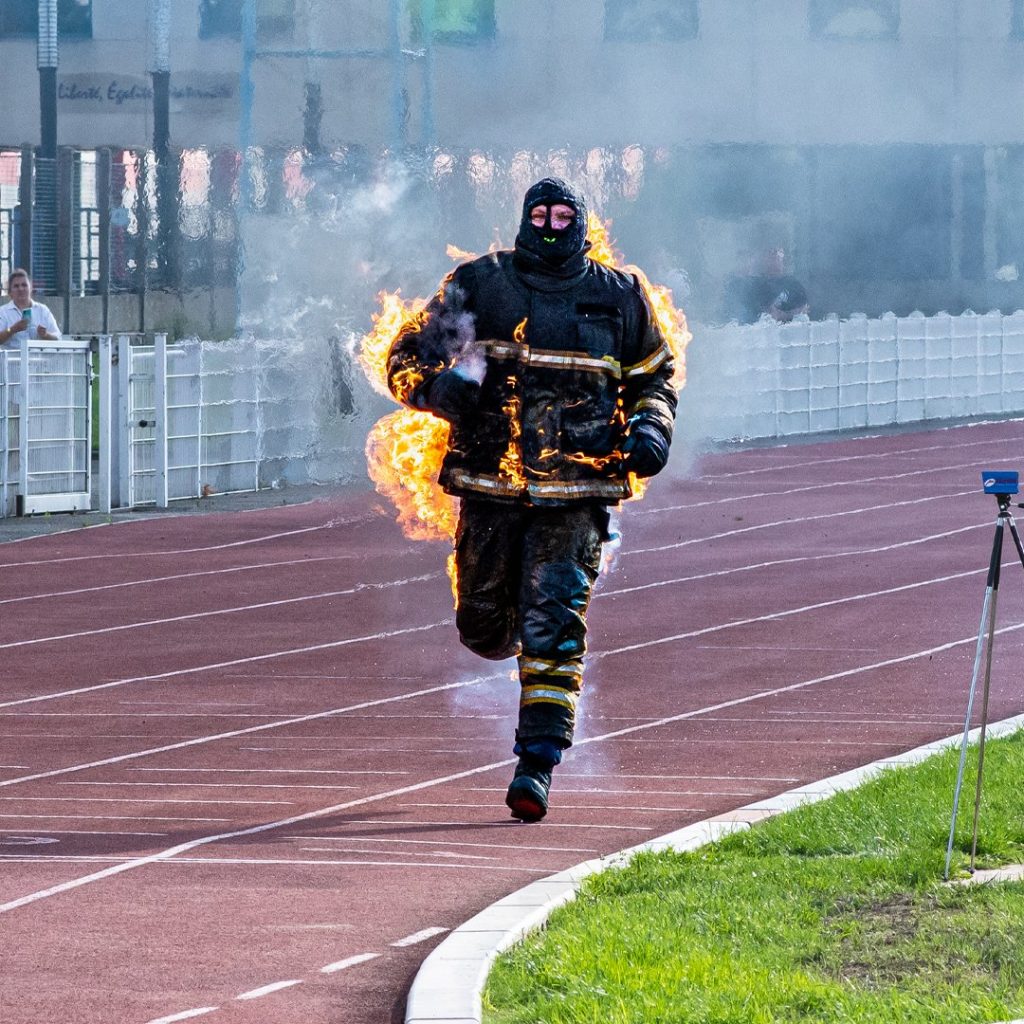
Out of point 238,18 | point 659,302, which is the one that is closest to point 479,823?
point 659,302

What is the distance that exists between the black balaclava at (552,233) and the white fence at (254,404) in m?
12.4

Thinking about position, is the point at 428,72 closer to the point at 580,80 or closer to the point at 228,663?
the point at 580,80

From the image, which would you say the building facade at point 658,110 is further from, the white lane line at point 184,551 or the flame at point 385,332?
the flame at point 385,332

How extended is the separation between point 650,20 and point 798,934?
3780cm

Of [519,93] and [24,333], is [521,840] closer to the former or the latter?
[24,333]

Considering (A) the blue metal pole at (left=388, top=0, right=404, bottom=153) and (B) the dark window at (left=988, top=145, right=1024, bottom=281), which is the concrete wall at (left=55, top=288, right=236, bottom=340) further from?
(B) the dark window at (left=988, top=145, right=1024, bottom=281)

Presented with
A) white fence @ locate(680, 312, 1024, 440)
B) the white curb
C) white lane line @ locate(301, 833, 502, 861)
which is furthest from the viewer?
white fence @ locate(680, 312, 1024, 440)

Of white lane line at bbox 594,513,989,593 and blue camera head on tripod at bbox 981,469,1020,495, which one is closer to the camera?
blue camera head on tripod at bbox 981,469,1020,495

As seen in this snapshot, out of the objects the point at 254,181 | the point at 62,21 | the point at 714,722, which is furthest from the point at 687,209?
the point at 714,722

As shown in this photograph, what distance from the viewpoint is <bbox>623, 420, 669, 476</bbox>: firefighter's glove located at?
791cm

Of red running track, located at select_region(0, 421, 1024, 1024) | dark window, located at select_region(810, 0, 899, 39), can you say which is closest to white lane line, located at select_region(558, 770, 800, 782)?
red running track, located at select_region(0, 421, 1024, 1024)

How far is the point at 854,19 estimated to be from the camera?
Answer: 43.7 metres

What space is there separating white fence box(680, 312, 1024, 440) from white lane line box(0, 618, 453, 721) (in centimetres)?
1541

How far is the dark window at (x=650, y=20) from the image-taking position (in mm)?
42375
